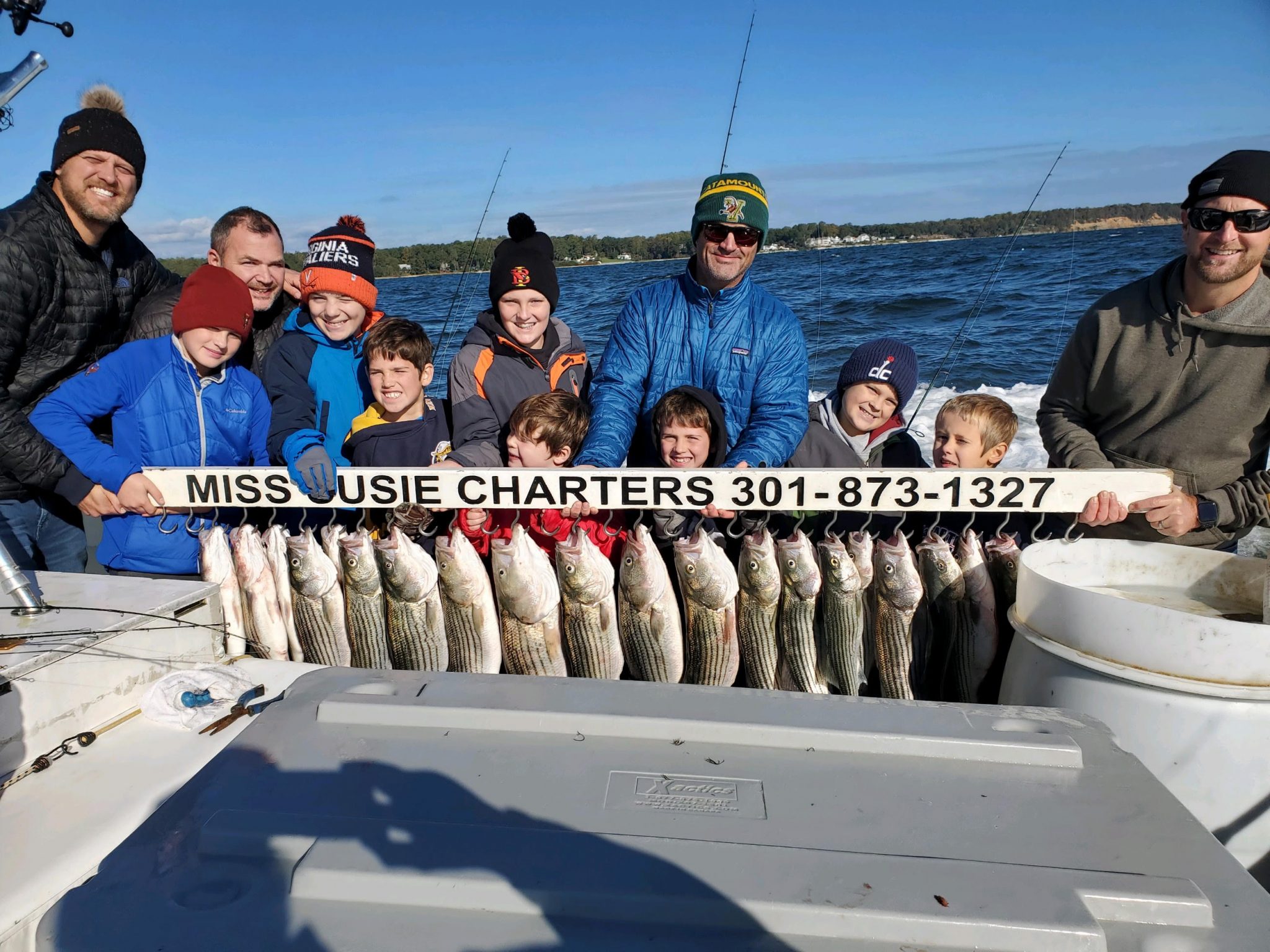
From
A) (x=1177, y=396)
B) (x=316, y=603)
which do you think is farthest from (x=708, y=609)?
(x=1177, y=396)

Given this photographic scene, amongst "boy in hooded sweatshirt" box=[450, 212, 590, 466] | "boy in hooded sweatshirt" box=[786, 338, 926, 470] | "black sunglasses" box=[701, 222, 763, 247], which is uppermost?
"black sunglasses" box=[701, 222, 763, 247]

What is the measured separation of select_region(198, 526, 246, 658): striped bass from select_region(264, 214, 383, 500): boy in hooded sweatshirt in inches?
20.3

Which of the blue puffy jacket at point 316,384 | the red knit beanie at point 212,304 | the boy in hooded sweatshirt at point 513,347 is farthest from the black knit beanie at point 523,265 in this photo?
the red knit beanie at point 212,304

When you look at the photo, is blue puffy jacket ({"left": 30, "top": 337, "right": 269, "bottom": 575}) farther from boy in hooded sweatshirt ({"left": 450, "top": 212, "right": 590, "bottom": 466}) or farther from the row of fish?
boy in hooded sweatshirt ({"left": 450, "top": 212, "right": 590, "bottom": 466})

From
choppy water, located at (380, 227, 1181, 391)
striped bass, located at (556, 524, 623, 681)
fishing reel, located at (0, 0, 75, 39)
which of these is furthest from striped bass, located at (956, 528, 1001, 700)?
fishing reel, located at (0, 0, 75, 39)

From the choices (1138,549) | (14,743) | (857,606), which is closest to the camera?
(14,743)

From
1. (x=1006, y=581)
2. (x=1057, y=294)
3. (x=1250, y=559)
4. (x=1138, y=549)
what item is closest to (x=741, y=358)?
(x=1006, y=581)

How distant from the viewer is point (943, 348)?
577 inches

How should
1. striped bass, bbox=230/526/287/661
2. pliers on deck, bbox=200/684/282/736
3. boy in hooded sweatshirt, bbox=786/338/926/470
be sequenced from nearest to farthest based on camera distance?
pliers on deck, bbox=200/684/282/736, striped bass, bbox=230/526/287/661, boy in hooded sweatshirt, bbox=786/338/926/470

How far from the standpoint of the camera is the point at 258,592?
3.45m

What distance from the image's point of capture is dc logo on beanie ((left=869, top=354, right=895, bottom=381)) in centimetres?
384

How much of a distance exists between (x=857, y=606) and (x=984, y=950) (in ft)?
6.32

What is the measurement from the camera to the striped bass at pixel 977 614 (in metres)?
3.10

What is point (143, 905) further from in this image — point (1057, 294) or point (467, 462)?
point (1057, 294)
